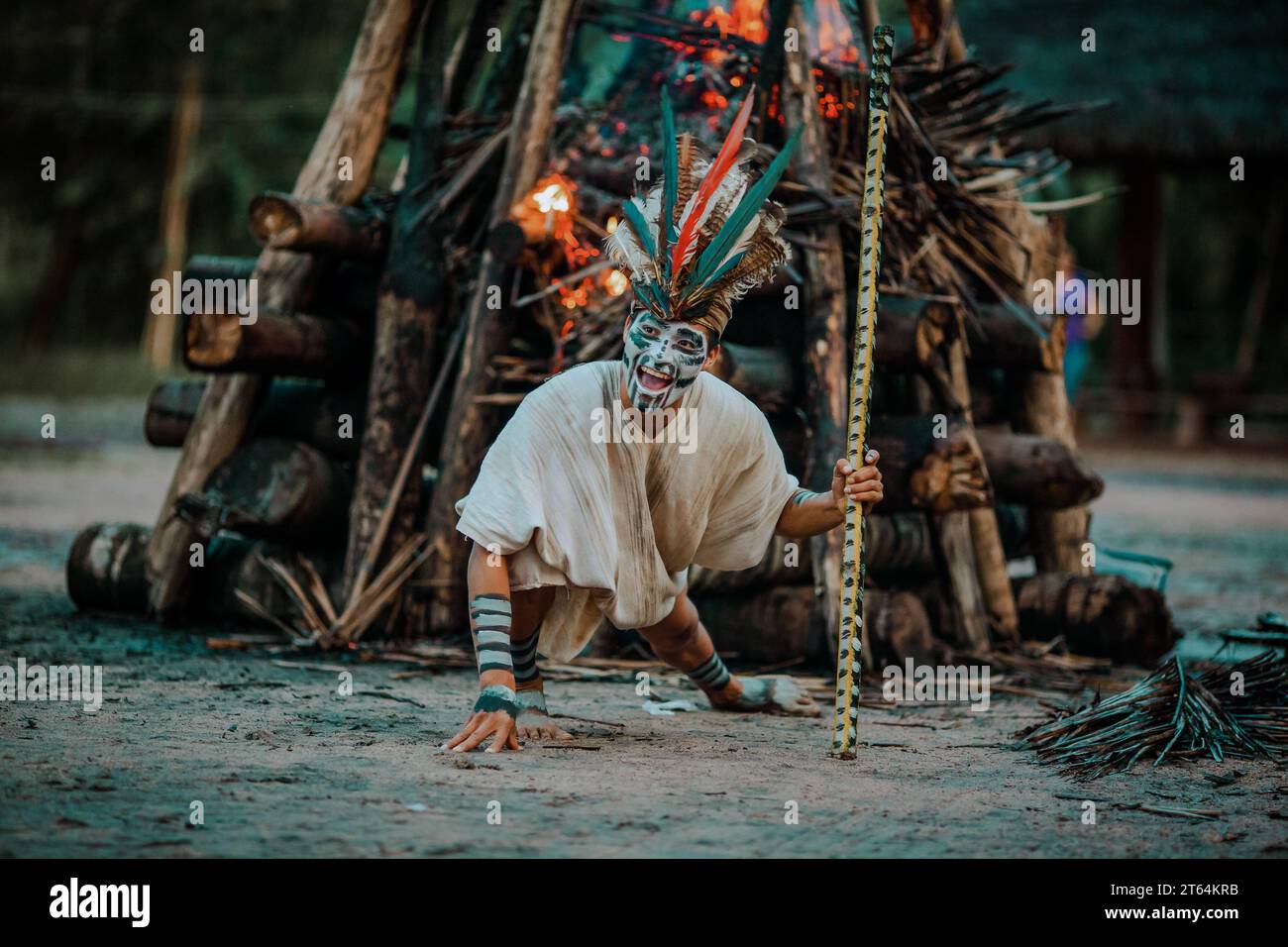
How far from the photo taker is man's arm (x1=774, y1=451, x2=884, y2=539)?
4.47m

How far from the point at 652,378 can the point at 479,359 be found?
2000 mm

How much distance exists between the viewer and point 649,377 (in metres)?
4.46

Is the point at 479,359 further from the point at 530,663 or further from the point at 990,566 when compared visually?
the point at 990,566

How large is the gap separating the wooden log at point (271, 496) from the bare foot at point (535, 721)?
206 cm

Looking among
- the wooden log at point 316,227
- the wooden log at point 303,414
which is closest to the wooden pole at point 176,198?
the wooden log at point 303,414

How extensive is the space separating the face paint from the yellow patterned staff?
46 centimetres

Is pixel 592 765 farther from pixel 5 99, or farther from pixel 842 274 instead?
pixel 5 99

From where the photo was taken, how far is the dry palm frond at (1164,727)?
4.67 meters

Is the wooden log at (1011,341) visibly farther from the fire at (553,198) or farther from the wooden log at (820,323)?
the fire at (553,198)

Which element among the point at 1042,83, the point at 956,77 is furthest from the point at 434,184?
the point at 1042,83

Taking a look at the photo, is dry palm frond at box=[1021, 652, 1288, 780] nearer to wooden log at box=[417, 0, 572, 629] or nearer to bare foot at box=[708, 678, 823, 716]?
bare foot at box=[708, 678, 823, 716]

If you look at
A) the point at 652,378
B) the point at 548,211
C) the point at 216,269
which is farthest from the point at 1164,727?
the point at 216,269
